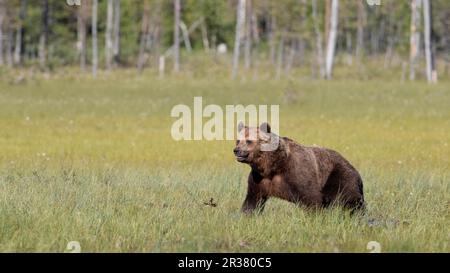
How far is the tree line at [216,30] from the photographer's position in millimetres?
51938

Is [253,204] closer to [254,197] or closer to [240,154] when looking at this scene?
[254,197]

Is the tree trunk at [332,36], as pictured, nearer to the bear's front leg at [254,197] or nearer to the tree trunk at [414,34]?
the tree trunk at [414,34]

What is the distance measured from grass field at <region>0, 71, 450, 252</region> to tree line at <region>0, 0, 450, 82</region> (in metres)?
17.4

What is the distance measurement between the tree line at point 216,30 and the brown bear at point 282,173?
37.1 m

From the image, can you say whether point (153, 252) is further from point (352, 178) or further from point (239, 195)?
point (239, 195)

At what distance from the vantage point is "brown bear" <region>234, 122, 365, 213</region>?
29.0 feet

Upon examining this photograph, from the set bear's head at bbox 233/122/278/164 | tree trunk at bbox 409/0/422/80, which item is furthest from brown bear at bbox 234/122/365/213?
tree trunk at bbox 409/0/422/80

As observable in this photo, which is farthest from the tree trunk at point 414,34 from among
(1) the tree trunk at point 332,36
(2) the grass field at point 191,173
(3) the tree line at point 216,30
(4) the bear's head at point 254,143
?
(4) the bear's head at point 254,143

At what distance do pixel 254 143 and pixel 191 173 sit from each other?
527 centimetres

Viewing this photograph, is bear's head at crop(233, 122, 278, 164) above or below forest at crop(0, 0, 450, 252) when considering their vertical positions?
above

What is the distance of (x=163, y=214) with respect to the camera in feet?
29.7

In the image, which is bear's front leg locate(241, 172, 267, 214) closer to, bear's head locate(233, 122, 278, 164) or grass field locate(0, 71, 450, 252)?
grass field locate(0, 71, 450, 252)

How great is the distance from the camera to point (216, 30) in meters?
71.6

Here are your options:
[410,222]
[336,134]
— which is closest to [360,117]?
[336,134]
